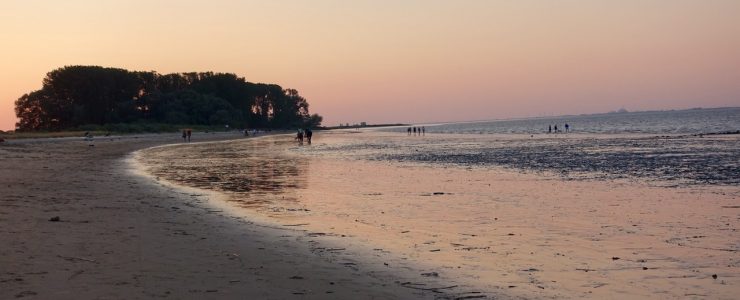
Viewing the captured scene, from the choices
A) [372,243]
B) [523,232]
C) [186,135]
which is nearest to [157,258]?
[372,243]

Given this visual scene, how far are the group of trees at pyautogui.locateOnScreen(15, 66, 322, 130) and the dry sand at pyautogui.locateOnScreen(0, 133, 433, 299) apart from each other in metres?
115

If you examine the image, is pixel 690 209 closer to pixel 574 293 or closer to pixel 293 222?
pixel 574 293

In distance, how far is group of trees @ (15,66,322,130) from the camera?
11662cm

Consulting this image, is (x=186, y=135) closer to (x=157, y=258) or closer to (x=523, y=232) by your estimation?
(x=523, y=232)

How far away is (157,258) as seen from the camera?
347 inches

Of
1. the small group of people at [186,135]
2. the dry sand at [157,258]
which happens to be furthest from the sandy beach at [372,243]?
the small group of people at [186,135]

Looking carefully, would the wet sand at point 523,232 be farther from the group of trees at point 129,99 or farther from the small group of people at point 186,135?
the group of trees at point 129,99

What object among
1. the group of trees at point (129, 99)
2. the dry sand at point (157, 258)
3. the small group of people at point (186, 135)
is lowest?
the dry sand at point (157, 258)

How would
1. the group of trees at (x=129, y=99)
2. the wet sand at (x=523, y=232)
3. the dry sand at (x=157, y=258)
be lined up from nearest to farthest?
1. the dry sand at (x=157, y=258)
2. the wet sand at (x=523, y=232)
3. the group of trees at (x=129, y=99)

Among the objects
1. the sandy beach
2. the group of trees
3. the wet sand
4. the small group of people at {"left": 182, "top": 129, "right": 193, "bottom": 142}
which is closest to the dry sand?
the sandy beach

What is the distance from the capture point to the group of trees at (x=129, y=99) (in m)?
117

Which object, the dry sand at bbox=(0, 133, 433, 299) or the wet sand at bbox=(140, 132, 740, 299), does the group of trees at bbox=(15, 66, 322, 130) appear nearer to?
the wet sand at bbox=(140, 132, 740, 299)

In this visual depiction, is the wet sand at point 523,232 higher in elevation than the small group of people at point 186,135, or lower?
lower

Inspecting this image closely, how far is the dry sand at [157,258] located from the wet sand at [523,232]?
2.28 feet
